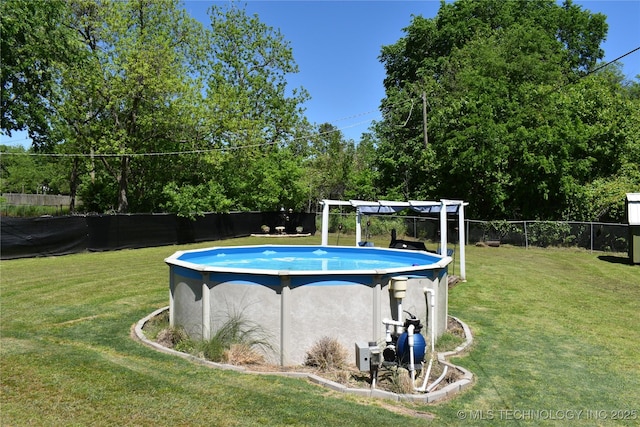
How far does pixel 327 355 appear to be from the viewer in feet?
20.0

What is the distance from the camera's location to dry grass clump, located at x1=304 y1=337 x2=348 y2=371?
19.8ft

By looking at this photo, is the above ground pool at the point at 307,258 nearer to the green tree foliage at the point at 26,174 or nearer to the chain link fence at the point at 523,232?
the chain link fence at the point at 523,232

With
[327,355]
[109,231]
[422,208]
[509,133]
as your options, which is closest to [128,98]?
[109,231]

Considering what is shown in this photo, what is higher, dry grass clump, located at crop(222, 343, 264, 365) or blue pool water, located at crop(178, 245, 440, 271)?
blue pool water, located at crop(178, 245, 440, 271)

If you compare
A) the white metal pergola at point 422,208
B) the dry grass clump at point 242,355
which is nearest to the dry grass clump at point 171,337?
the dry grass clump at point 242,355

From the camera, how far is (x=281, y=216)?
31188mm

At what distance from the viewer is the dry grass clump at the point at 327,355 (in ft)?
19.8

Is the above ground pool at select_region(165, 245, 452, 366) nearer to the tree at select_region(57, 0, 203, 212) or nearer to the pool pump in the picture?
the pool pump

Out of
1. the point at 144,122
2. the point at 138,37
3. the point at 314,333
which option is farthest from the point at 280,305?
the point at 138,37

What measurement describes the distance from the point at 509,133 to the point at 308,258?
17.3m

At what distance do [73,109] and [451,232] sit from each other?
2128cm

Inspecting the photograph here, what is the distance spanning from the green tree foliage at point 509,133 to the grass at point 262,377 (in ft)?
44.4

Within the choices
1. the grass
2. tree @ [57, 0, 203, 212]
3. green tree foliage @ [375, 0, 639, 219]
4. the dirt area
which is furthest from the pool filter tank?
tree @ [57, 0, 203, 212]

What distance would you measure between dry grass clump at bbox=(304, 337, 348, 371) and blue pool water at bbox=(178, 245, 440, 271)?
4394 millimetres
